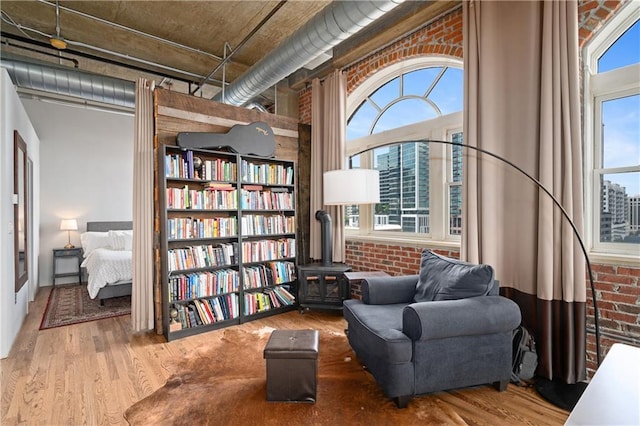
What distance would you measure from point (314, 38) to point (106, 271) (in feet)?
12.7

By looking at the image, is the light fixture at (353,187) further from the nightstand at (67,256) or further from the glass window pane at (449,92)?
the nightstand at (67,256)

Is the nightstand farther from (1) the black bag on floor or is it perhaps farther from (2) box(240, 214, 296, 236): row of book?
(1) the black bag on floor

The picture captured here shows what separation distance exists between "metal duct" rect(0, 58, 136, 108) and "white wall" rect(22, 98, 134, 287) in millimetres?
2121

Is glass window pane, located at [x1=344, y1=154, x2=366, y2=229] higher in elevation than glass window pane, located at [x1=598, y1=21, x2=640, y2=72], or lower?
lower

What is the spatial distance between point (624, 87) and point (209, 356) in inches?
150

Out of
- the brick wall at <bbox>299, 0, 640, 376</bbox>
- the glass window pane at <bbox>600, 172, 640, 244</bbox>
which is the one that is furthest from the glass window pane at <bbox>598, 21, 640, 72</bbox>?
the glass window pane at <bbox>600, 172, 640, 244</bbox>

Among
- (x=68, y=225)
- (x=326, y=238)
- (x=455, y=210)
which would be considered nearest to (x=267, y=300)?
(x=326, y=238)

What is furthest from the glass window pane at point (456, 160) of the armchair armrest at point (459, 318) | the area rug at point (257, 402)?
the area rug at point (257, 402)

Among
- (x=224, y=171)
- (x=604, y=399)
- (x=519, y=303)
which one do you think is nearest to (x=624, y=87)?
(x=519, y=303)

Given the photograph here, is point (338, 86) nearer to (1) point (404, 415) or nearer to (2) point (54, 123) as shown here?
(1) point (404, 415)

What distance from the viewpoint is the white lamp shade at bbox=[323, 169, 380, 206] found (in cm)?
325

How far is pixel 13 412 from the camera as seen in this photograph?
209 cm

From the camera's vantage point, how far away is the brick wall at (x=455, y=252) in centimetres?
222

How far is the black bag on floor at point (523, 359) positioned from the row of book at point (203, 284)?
270cm
